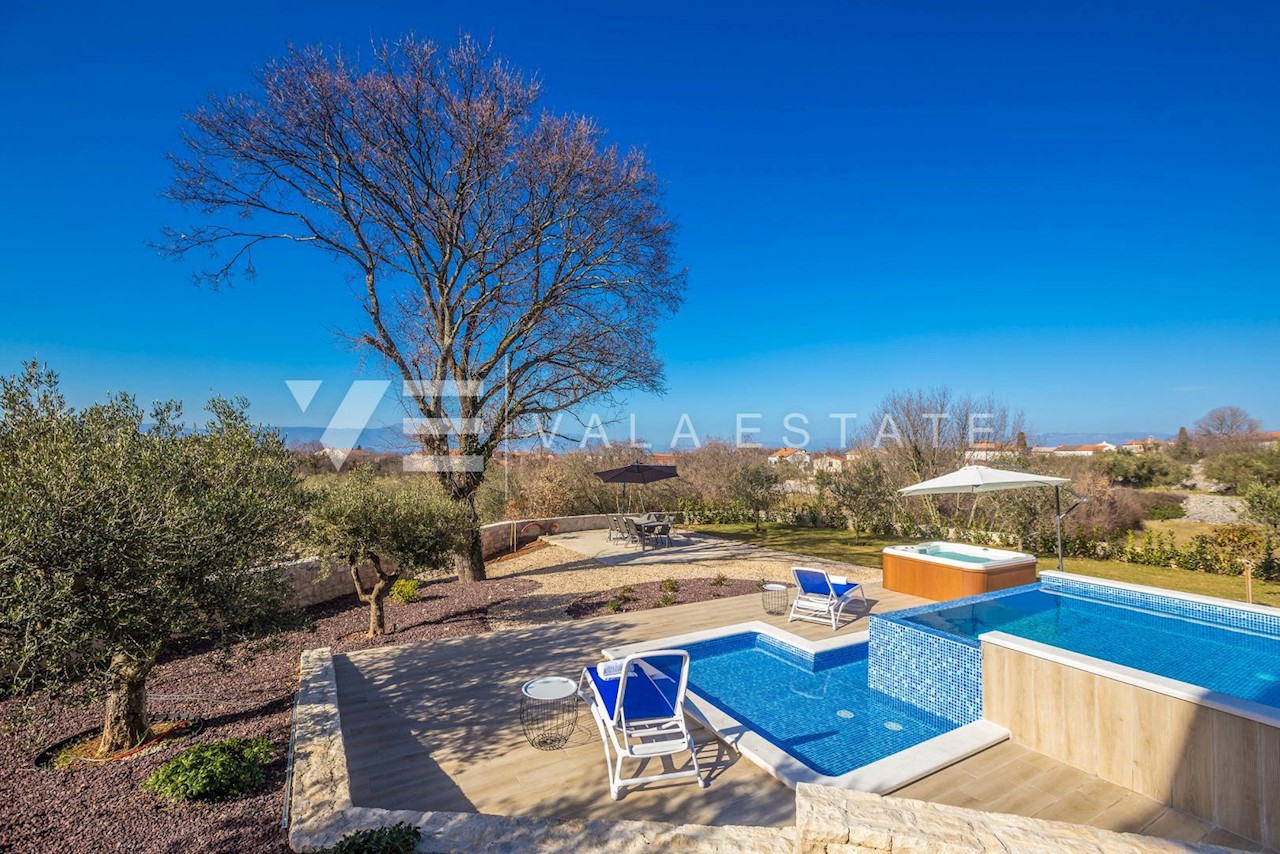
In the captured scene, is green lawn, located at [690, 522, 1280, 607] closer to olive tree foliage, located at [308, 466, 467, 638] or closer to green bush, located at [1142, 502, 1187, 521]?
olive tree foliage, located at [308, 466, 467, 638]

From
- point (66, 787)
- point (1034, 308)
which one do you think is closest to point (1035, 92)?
point (1034, 308)

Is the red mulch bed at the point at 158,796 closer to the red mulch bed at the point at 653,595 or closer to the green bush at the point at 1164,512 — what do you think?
the red mulch bed at the point at 653,595

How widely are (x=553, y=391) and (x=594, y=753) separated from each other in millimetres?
8314

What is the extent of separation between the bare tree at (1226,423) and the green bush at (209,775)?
170 ft

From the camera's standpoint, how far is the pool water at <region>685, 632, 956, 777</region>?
4.70 m

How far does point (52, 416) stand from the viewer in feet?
13.4

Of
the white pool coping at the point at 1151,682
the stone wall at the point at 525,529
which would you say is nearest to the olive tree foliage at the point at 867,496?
the stone wall at the point at 525,529

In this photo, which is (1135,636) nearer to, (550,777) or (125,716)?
(550,777)

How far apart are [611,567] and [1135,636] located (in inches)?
340

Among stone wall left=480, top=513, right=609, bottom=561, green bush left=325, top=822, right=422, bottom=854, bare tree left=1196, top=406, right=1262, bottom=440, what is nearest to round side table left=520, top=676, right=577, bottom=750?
green bush left=325, top=822, right=422, bottom=854

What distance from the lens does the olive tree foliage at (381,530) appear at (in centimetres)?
719

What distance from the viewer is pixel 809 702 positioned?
220 inches

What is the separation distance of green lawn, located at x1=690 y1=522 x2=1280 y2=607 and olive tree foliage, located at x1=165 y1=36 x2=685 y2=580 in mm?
6138

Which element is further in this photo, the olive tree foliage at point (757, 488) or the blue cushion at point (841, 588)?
the olive tree foliage at point (757, 488)
